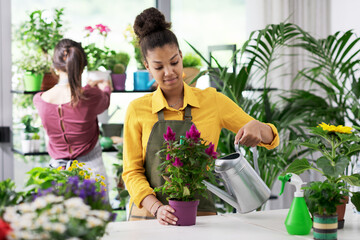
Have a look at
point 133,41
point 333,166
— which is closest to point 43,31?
point 133,41

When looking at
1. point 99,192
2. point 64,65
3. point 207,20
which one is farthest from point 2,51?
point 99,192

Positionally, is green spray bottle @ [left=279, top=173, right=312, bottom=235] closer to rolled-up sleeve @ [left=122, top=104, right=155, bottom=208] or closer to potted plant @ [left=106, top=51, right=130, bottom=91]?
rolled-up sleeve @ [left=122, top=104, right=155, bottom=208]

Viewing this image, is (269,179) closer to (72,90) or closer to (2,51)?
(72,90)

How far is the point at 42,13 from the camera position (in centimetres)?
409

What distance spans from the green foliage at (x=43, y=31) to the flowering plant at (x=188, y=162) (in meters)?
2.34

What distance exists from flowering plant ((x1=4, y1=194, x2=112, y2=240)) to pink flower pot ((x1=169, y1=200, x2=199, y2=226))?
2.33ft

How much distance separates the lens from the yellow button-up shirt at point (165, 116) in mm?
2316

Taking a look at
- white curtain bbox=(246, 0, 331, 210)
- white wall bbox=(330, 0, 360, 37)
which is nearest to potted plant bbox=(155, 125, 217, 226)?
white curtain bbox=(246, 0, 331, 210)

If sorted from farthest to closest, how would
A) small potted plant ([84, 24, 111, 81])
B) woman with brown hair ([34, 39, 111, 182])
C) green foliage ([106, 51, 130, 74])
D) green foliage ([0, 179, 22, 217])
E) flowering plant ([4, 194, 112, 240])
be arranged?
green foliage ([106, 51, 130, 74]) < small potted plant ([84, 24, 111, 81]) < woman with brown hair ([34, 39, 111, 182]) < green foliage ([0, 179, 22, 217]) < flowering plant ([4, 194, 112, 240])

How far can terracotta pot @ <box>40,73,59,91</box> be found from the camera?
13.1 feet

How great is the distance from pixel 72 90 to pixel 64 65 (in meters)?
0.18

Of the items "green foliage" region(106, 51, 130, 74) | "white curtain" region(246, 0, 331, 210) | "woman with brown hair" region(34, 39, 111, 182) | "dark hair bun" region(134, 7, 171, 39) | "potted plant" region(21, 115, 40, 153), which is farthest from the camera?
"white curtain" region(246, 0, 331, 210)

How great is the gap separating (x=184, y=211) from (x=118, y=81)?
2322mm

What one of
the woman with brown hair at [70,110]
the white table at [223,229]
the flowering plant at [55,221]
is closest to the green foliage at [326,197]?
the white table at [223,229]
